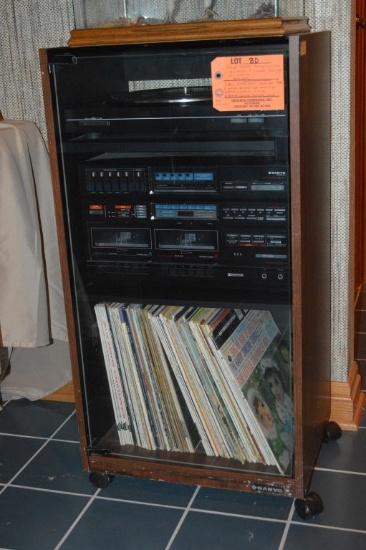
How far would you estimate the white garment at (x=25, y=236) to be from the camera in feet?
6.28

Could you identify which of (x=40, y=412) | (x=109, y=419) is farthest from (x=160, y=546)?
(x=40, y=412)

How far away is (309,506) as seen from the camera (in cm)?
171

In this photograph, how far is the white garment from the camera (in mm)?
1913

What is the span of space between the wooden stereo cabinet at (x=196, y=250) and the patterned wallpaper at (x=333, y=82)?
0.09 metres

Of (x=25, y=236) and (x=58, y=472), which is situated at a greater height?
(x=25, y=236)

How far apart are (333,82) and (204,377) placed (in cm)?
75

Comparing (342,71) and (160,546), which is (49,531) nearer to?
(160,546)

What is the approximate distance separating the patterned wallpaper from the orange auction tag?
1.14ft

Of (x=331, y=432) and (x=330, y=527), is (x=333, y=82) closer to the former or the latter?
(x=331, y=432)

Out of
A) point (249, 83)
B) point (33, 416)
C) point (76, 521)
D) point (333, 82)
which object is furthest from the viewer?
point (33, 416)

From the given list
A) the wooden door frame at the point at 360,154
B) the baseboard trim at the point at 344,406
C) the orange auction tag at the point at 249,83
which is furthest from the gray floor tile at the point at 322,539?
the wooden door frame at the point at 360,154

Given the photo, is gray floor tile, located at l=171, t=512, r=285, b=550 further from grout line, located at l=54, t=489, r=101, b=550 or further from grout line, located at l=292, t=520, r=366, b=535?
grout line, located at l=54, t=489, r=101, b=550

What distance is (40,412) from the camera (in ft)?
7.41

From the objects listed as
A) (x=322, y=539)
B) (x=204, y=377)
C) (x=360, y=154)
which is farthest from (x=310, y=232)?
(x=360, y=154)
